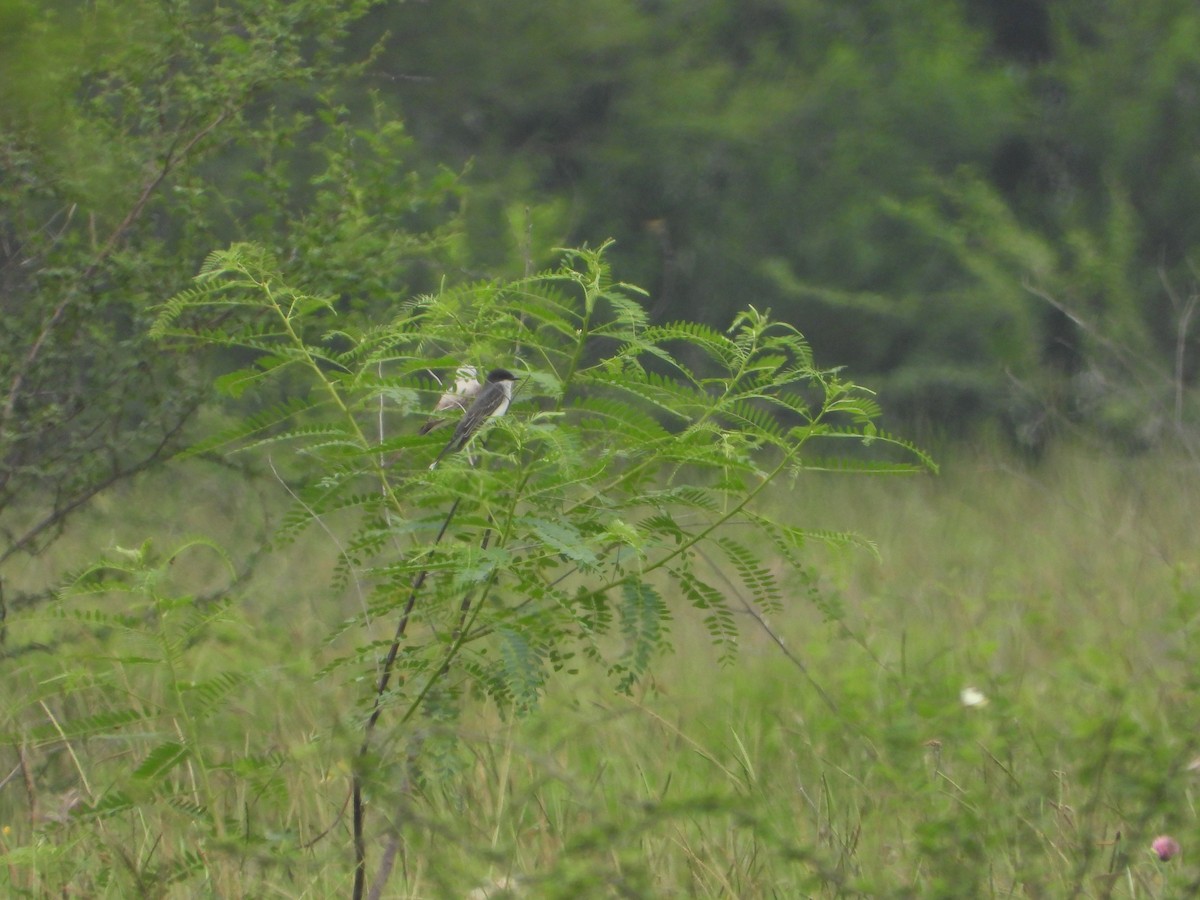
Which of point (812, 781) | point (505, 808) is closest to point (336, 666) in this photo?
point (505, 808)

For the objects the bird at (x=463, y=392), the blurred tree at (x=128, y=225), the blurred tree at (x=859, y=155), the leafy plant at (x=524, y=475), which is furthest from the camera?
the blurred tree at (x=859, y=155)

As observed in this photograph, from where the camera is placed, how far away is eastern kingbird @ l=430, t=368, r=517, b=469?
109 inches

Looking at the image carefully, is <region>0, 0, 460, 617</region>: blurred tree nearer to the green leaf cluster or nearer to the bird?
the bird

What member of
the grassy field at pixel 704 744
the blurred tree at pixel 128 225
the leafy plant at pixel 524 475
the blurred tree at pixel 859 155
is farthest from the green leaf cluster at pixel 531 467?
the blurred tree at pixel 859 155

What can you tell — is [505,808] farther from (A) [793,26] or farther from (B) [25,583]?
(A) [793,26]

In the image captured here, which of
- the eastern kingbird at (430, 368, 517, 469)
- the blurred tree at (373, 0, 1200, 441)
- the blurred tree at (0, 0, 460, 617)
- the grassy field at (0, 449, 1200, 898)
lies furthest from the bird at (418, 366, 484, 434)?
the blurred tree at (373, 0, 1200, 441)

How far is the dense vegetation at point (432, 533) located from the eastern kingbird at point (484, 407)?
0.20 ft

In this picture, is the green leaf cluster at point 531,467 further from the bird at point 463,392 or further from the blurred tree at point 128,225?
the blurred tree at point 128,225

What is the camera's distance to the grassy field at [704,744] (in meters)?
2.55

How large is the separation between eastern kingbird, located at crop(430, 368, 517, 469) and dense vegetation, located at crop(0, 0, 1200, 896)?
0.20 ft

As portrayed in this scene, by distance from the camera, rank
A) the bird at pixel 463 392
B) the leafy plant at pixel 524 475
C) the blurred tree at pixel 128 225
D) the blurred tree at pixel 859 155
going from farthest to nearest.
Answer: the blurred tree at pixel 859 155 < the blurred tree at pixel 128 225 < the bird at pixel 463 392 < the leafy plant at pixel 524 475

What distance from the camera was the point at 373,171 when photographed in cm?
469

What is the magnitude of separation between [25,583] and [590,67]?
21.6ft

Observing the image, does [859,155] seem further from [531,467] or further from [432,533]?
[531,467]
